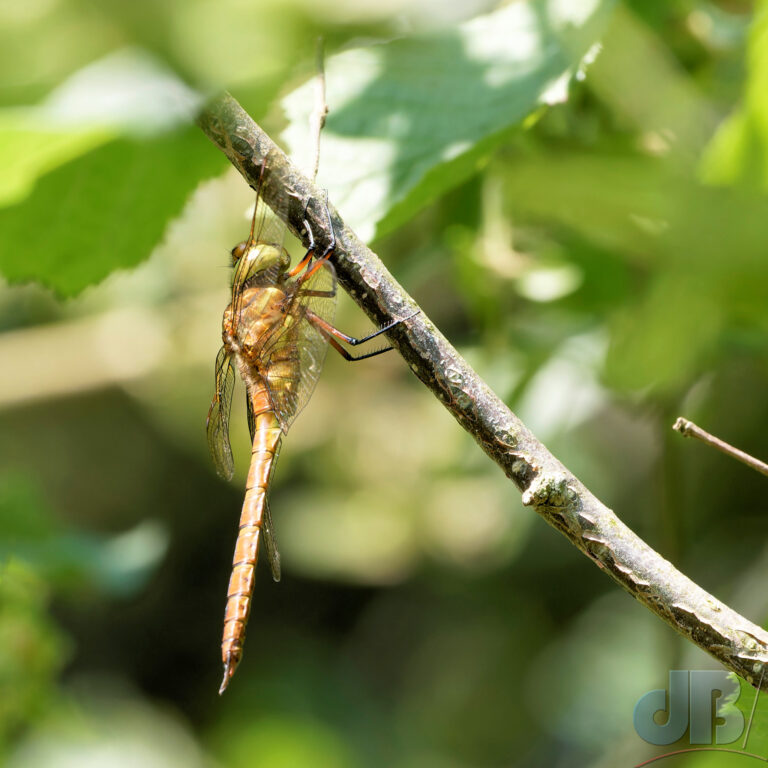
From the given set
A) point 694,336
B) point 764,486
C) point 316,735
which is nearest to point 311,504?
point 316,735

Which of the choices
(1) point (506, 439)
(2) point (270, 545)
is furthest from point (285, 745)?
(1) point (506, 439)

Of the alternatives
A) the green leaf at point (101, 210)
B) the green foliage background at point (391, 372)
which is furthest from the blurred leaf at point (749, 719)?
the green leaf at point (101, 210)

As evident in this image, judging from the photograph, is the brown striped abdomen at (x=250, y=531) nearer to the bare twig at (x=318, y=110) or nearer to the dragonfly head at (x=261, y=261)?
the dragonfly head at (x=261, y=261)

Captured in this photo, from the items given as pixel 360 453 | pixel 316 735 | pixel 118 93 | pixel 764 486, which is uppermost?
pixel 118 93

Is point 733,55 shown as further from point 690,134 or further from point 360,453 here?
point 360,453

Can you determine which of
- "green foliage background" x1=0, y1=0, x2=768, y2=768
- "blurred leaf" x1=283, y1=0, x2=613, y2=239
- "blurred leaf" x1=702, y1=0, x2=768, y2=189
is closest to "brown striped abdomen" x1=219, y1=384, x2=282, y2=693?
"green foliage background" x1=0, y1=0, x2=768, y2=768

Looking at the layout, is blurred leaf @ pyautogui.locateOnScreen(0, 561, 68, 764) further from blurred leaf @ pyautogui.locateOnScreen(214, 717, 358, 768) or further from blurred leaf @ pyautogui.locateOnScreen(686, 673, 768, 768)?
blurred leaf @ pyautogui.locateOnScreen(686, 673, 768, 768)
